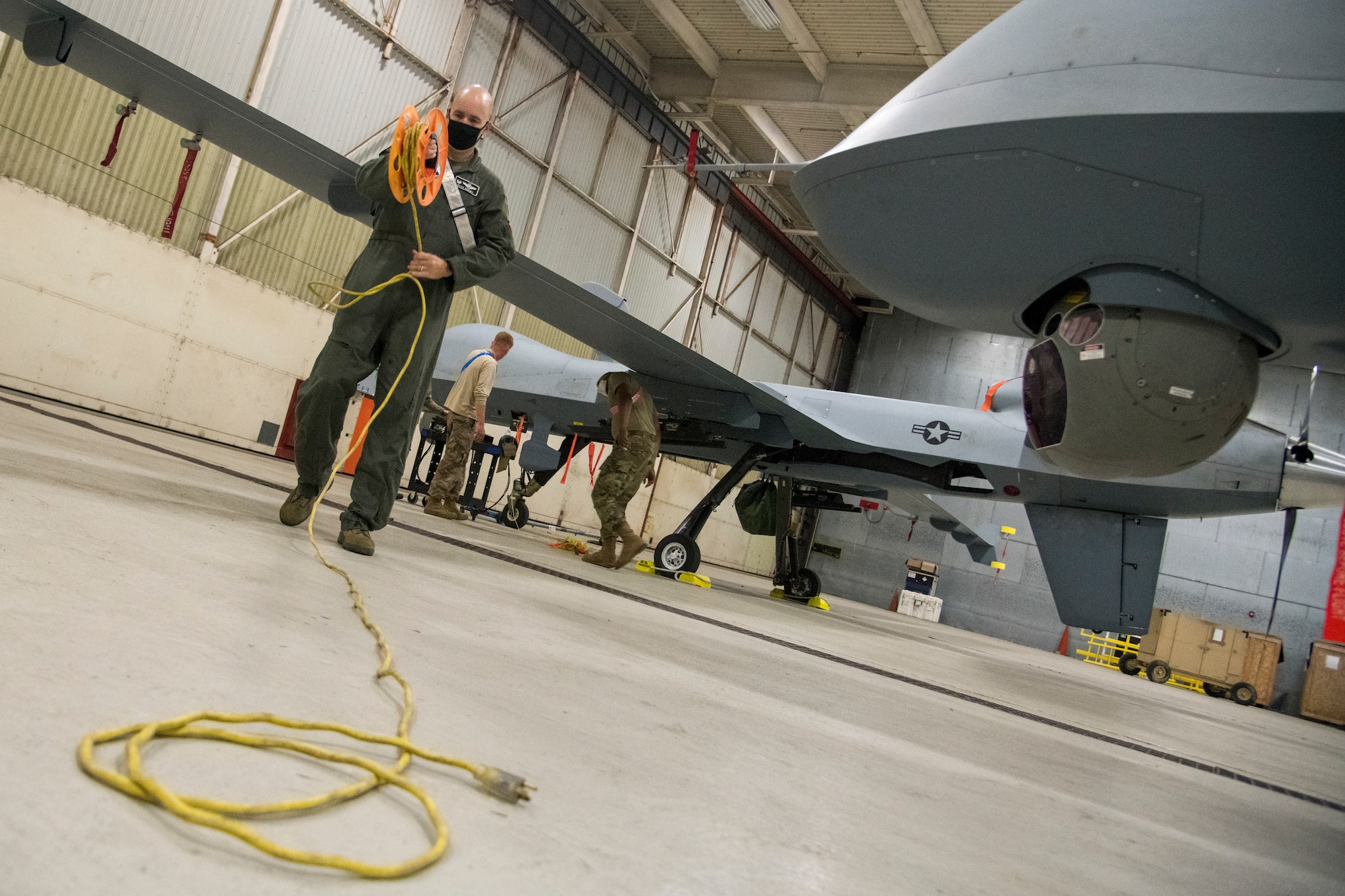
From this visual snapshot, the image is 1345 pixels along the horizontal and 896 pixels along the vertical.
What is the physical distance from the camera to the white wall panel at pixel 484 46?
13.4 m

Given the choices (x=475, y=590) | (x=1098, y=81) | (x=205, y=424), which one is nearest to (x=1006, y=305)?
(x=1098, y=81)

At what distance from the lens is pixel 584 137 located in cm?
1599

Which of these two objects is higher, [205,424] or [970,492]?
[970,492]

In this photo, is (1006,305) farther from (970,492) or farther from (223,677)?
(970,492)

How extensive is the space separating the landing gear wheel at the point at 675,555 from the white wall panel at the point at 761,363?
13816mm

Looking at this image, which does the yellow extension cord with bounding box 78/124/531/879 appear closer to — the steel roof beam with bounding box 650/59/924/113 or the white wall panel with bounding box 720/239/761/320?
the steel roof beam with bounding box 650/59/924/113

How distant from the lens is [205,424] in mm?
11133

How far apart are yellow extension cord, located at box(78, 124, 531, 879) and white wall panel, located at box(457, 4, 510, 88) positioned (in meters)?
13.8

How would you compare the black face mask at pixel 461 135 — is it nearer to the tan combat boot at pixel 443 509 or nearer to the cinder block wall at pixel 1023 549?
the tan combat boot at pixel 443 509

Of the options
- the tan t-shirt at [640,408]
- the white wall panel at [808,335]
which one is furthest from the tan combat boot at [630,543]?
the white wall panel at [808,335]

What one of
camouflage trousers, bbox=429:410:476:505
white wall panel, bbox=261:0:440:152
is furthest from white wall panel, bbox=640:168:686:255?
camouflage trousers, bbox=429:410:476:505

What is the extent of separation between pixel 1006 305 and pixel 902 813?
4.93 feet

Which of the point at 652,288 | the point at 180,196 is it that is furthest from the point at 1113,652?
the point at 180,196

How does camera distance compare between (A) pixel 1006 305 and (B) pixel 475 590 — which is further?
(B) pixel 475 590
